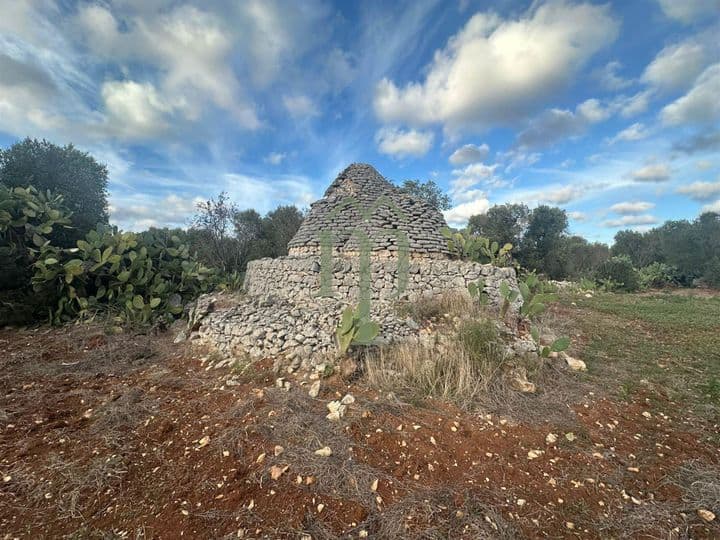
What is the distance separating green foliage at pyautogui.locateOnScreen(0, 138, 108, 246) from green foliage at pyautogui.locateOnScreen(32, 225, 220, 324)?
2003mm

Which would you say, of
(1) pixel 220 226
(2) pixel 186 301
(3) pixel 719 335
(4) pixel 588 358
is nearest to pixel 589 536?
(4) pixel 588 358

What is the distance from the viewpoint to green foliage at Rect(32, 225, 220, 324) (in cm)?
591

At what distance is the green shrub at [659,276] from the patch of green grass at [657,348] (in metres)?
9.04

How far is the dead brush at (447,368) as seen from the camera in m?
3.26

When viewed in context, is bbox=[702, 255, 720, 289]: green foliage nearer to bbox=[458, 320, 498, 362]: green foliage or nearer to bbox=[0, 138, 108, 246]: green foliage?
bbox=[458, 320, 498, 362]: green foliage

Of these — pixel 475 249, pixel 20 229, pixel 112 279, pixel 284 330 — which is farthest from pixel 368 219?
pixel 20 229

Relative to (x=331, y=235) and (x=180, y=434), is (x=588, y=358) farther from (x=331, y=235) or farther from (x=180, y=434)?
(x=331, y=235)

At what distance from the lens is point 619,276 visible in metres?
13.6

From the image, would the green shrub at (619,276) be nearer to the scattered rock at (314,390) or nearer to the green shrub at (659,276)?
the green shrub at (659,276)

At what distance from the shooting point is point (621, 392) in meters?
3.54

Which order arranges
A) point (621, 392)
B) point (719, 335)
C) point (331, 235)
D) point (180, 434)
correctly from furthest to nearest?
1. point (331, 235)
2. point (719, 335)
3. point (621, 392)
4. point (180, 434)

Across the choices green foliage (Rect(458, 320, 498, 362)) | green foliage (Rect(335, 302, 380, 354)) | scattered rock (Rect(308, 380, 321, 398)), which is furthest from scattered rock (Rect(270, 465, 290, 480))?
green foliage (Rect(458, 320, 498, 362))

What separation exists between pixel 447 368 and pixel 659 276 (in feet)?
63.9

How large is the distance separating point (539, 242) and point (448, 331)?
16808 millimetres
